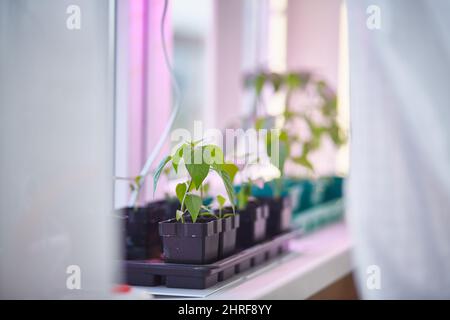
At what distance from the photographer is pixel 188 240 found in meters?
1.24

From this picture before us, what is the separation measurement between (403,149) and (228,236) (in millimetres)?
442

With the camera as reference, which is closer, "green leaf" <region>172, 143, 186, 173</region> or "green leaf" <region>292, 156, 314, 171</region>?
"green leaf" <region>172, 143, 186, 173</region>

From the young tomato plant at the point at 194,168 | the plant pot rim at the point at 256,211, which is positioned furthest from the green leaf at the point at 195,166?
the plant pot rim at the point at 256,211

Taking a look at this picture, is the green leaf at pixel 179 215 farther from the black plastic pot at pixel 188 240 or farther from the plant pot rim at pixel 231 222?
the plant pot rim at pixel 231 222

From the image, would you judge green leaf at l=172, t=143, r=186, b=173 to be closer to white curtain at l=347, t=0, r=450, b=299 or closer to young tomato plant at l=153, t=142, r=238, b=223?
young tomato plant at l=153, t=142, r=238, b=223

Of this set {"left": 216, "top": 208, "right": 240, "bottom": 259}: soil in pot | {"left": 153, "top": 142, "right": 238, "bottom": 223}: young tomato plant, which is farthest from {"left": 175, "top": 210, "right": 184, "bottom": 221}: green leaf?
{"left": 216, "top": 208, "right": 240, "bottom": 259}: soil in pot

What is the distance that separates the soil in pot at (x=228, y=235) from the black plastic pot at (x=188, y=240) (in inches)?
2.2

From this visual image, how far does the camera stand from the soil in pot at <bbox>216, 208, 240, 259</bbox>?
1332 mm

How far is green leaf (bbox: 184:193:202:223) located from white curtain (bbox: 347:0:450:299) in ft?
1.28

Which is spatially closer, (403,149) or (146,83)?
(403,149)

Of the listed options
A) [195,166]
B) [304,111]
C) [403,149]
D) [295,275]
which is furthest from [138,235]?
[304,111]

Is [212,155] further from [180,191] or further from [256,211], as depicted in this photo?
[256,211]
